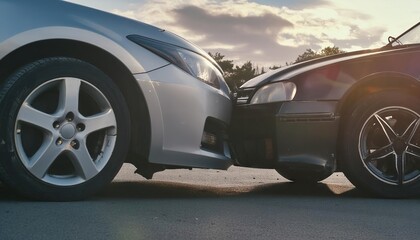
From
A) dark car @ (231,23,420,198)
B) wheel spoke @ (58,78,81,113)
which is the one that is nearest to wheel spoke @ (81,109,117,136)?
wheel spoke @ (58,78,81,113)

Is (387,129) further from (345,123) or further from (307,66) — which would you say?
(307,66)

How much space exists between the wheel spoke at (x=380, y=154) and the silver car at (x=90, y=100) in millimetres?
1264

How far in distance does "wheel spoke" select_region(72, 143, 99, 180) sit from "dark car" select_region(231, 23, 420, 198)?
1.27 m

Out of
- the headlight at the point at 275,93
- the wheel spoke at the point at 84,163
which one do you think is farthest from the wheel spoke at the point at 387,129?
the wheel spoke at the point at 84,163

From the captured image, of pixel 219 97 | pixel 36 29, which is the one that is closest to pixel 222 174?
pixel 219 97

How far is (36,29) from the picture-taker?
375 cm

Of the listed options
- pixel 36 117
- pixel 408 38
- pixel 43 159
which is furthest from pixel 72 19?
pixel 408 38

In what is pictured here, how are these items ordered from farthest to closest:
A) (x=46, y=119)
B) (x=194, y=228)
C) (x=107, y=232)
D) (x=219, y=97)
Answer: (x=219, y=97), (x=46, y=119), (x=194, y=228), (x=107, y=232)

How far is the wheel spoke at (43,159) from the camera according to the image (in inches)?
146

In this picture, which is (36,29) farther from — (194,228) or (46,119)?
(194,228)

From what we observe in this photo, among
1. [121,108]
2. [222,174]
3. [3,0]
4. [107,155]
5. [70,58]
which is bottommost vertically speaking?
[222,174]

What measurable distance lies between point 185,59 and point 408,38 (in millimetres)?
2463

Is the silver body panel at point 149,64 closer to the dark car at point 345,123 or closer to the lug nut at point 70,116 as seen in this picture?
the dark car at point 345,123

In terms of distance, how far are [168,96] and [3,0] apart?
1.26 metres
